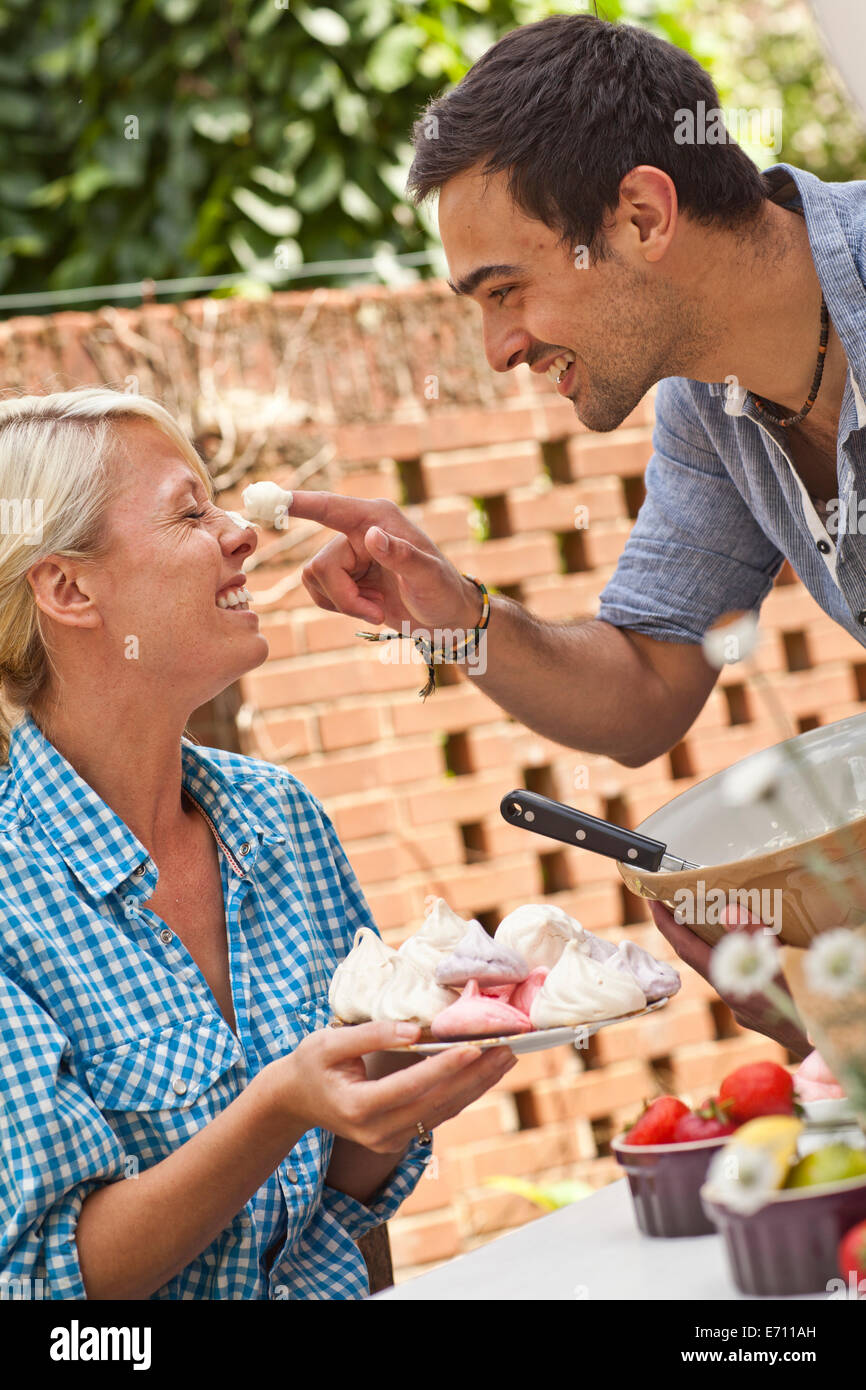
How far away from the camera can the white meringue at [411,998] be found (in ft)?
4.69

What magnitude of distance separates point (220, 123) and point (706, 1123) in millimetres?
2962

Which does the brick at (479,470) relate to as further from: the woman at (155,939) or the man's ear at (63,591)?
the man's ear at (63,591)

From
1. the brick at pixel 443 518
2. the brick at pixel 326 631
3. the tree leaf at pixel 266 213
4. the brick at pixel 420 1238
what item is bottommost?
the brick at pixel 420 1238

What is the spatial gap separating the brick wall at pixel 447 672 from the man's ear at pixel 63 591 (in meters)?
1.22

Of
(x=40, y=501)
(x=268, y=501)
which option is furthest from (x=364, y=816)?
(x=40, y=501)

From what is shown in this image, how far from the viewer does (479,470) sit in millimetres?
3408

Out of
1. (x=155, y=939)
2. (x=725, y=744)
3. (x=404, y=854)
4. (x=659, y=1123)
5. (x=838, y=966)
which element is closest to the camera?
(x=838, y=966)

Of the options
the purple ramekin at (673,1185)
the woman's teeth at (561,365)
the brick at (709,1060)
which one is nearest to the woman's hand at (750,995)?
the purple ramekin at (673,1185)

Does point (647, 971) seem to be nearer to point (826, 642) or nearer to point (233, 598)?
point (233, 598)

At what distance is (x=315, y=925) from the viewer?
6.73 feet

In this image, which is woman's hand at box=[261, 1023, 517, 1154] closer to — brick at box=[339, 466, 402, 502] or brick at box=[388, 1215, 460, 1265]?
brick at box=[388, 1215, 460, 1265]
